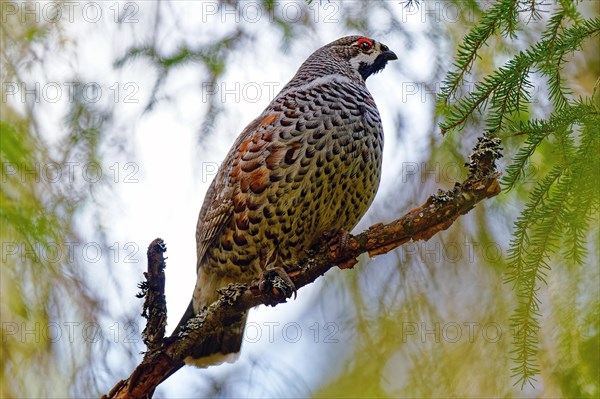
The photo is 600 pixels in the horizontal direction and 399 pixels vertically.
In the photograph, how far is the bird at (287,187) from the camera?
3.93m

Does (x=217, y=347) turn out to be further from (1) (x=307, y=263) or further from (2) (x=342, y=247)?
(2) (x=342, y=247)

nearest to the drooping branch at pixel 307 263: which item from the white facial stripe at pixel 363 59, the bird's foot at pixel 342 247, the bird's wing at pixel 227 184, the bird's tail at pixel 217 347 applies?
the bird's foot at pixel 342 247

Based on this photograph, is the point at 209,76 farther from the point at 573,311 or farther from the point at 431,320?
the point at 573,311

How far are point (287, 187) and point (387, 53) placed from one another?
4.99 ft

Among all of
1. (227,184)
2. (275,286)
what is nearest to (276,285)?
(275,286)

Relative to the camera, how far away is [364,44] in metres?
4.94

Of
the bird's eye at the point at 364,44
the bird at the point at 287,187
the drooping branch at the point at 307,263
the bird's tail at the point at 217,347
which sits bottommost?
the drooping branch at the point at 307,263

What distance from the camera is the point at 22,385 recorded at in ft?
14.2

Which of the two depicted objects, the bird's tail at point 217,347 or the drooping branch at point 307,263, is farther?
the bird's tail at point 217,347

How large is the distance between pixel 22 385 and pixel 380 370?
2212 mm

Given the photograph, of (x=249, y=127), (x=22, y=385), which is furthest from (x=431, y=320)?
(x=22, y=385)

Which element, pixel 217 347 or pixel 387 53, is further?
pixel 387 53

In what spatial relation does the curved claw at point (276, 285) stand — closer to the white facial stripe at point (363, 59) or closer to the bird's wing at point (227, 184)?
the bird's wing at point (227, 184)

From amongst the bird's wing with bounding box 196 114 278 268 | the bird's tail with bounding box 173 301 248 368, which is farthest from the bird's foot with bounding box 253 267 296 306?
the bird's tail with bounding box 173 301 248 368
